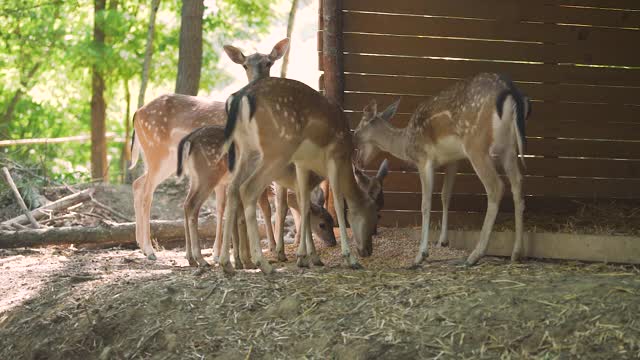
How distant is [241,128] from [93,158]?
10.9 meters

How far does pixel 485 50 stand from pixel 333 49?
4.68 ft

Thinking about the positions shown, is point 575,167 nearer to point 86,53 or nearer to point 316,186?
point 316,186

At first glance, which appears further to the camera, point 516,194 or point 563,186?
point 563,186

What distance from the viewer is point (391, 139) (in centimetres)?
766

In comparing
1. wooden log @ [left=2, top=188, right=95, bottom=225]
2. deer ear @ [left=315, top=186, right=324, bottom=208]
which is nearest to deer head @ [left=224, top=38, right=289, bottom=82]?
deer ear @ [left=315, top=186, right=324, bottom=208]

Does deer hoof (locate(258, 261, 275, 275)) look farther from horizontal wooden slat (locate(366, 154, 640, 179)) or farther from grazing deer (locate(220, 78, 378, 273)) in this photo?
horizontal wooden slat (locate(366, 154, 640, 179))

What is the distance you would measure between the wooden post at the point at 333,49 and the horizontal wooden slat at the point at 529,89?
126mm

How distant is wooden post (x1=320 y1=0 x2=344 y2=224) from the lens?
26.7 feet

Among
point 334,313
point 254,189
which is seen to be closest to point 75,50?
point 254,189

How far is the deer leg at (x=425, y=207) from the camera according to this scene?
263 inches

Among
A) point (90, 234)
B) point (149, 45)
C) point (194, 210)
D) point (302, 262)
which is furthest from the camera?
point (149, 45)

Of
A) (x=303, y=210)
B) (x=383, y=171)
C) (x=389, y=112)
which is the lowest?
(x=303, y=210)

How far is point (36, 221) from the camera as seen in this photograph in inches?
385

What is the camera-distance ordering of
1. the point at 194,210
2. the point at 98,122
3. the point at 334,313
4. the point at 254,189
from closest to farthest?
the point at 334,313 → the point at 254,189 → the point at 194,210 → the point at 98,122
